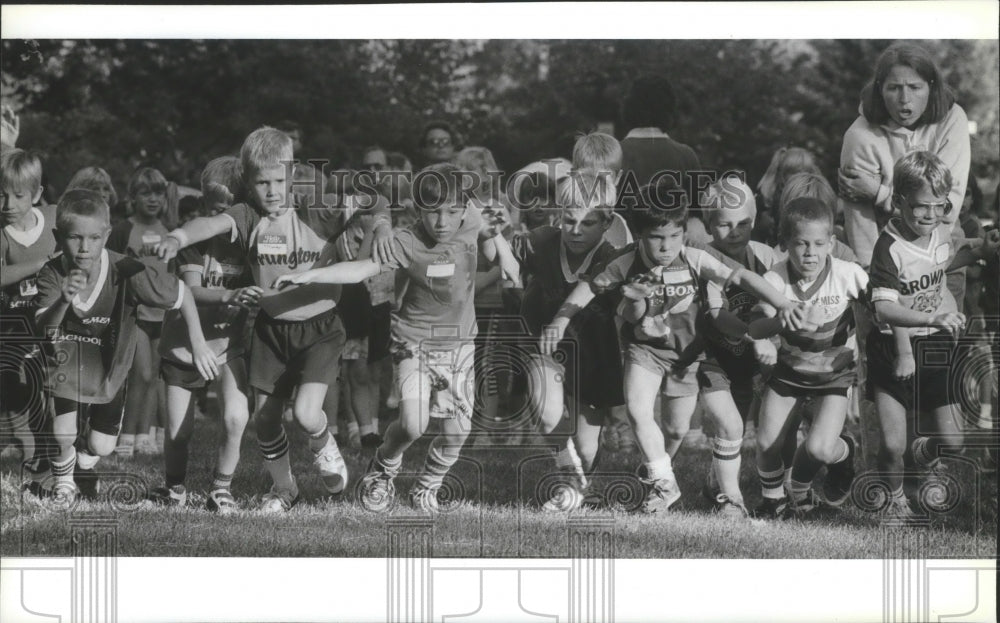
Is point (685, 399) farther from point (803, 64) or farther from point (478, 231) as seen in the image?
point (803, 64)

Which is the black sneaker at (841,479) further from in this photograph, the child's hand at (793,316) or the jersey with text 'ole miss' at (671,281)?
the jersey with text 'ole miss' at (671,281)

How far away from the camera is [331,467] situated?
5.92 metres

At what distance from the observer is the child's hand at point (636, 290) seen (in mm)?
5836

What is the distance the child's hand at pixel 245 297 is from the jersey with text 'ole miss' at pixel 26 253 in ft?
2.81

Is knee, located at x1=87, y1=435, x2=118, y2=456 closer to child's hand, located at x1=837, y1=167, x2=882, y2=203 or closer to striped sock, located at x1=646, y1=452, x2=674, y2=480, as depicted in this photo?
striped sock, located at x1=646, y1=452, x2=674, y2=480

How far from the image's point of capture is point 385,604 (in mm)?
5844

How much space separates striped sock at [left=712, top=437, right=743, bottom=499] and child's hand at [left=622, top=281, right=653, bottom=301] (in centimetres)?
77

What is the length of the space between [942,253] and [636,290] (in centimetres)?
144

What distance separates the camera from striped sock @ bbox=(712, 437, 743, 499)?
592 cm

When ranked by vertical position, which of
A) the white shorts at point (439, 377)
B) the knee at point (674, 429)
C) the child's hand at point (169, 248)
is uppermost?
the child's hand at point (169, 248)

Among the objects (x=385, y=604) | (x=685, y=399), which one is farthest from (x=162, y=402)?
(x=685, y=399)

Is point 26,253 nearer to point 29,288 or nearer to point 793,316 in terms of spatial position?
point 29,288

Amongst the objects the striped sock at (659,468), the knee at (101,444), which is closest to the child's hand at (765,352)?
the striped sock at (659,468)

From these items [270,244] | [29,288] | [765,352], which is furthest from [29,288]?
[765,352]
